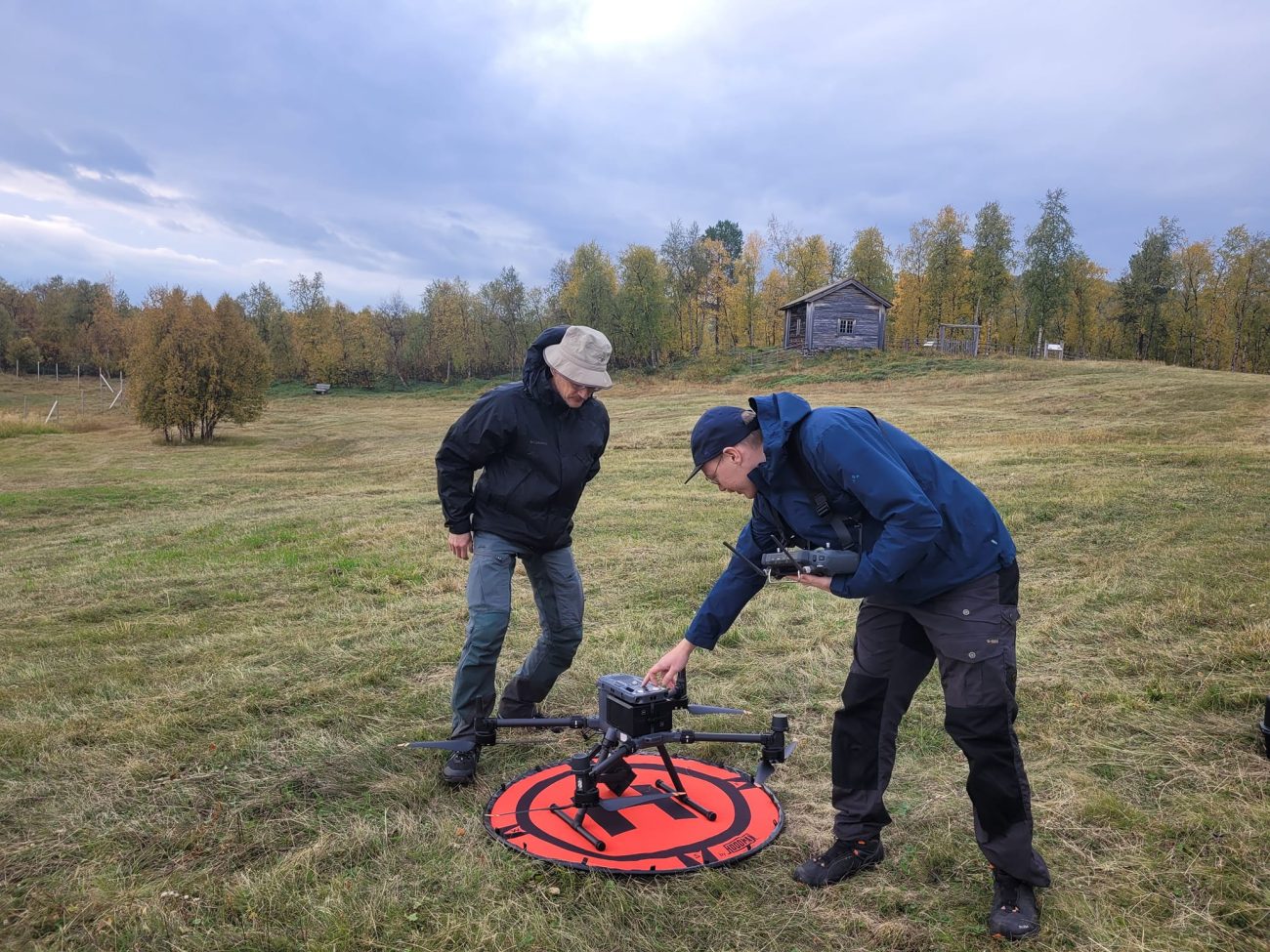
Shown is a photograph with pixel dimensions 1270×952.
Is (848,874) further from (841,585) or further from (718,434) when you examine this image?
(718,434)

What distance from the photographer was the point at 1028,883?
11.2 feet

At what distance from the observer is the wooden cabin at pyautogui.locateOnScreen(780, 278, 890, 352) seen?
4988 cm

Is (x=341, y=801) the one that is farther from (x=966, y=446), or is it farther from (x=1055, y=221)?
(x=1055, y=221)

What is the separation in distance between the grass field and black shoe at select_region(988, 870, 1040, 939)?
2.8 inches

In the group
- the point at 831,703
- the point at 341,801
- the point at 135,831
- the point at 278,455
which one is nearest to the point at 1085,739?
the point at 831,703

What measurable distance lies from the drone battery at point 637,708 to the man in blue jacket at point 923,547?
1.03 meters

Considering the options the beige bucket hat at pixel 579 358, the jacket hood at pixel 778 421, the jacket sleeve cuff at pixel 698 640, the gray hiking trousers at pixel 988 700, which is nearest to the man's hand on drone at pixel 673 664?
the jacket sleeve cuff at pixel 698 640

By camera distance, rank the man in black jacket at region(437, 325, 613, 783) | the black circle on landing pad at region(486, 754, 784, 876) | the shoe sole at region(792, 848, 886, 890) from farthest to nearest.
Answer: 1. the man in black jacket at region(437, 325, 613, 783)
2. the black circle on landing pad at region(486, 754, 784, 876)
3. the shoe sole at region(792, 848, 886, 890)

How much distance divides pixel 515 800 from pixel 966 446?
1721 centimetres

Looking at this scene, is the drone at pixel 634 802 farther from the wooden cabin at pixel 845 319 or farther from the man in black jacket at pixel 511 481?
the wooden cabin at pixel 845 319

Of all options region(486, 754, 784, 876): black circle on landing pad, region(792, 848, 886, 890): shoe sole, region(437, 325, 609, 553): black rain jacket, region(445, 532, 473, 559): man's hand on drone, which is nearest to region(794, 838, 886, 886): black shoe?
region(792, 848, 886, 890): shoe sole

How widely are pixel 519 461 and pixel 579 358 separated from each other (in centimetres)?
71

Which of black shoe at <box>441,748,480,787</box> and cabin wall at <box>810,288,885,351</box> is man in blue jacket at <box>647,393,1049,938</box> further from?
cabin wall at <box>810,288,885,351</box>

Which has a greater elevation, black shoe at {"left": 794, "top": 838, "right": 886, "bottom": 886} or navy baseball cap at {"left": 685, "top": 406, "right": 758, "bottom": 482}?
navy baseball cap at {"left": 685, "top": 406, "right": 758, "bottom": 482}
